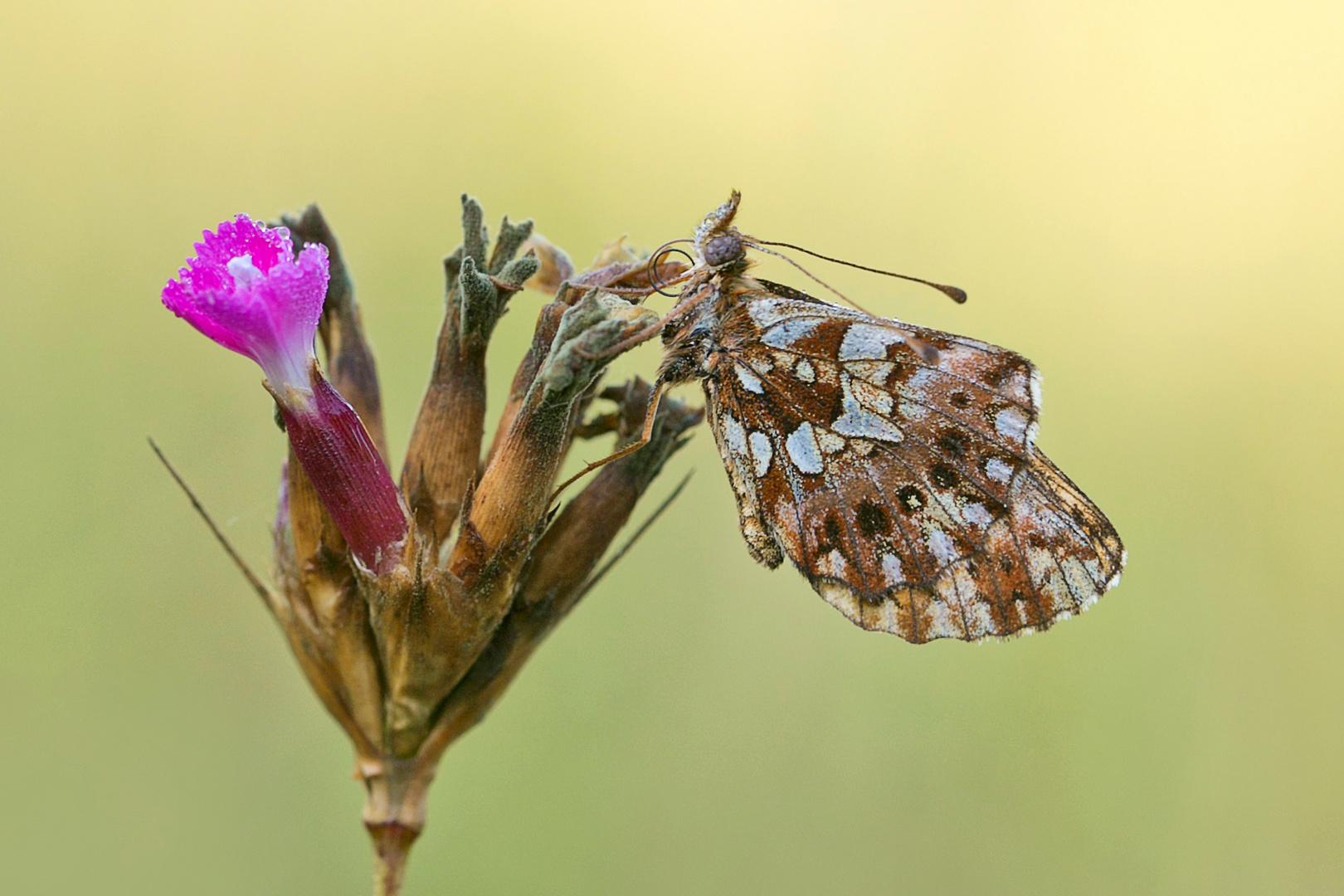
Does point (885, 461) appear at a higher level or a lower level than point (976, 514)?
higher

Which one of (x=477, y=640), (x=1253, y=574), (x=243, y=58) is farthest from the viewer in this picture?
(x=243, y=58)

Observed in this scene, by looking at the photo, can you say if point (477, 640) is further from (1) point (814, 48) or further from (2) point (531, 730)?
(1) point (814, 48)

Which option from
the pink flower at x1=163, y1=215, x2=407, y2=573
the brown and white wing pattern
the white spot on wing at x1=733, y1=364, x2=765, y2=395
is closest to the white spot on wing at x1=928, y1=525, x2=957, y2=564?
the brown and white wing pattern

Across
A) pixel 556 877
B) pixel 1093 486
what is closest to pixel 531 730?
pixel 556 877

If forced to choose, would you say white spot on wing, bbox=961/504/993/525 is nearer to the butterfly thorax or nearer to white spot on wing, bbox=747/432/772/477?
white spot on wing, bbox=747/432/772/477

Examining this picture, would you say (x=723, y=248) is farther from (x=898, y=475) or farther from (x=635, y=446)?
(x=898, y=475)

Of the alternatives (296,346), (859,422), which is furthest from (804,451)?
(296,346)

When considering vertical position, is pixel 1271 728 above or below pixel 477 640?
below
